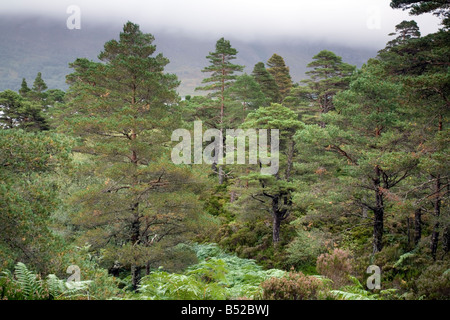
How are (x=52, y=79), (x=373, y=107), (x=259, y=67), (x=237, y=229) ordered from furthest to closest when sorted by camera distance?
1. (x=52, y=79)
2. (x=259, y=67)
3. (x=237, y=229)
4. (x=373, y=107)

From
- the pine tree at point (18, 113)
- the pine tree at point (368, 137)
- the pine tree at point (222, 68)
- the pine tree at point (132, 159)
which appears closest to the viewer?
the pine tree at point (368, 137)

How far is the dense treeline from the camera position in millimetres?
6812

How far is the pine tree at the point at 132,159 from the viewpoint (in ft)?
42.1

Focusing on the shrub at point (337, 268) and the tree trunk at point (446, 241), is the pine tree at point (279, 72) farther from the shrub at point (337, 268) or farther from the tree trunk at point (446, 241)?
the shrub at point (337, 268)

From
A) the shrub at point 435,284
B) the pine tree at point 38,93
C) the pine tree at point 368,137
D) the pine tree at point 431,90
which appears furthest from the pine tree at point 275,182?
the pine tree at point 38,93

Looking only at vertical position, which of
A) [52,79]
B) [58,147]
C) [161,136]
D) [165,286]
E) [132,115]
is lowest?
[165,286]

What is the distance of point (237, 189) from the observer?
1964cm

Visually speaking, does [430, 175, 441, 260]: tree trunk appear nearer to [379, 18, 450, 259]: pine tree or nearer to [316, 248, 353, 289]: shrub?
[379, 18, 450, 259]: pine tree

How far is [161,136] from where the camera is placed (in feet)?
46.8

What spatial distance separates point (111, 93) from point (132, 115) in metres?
1.60

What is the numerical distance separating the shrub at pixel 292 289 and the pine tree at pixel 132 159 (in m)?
8.43

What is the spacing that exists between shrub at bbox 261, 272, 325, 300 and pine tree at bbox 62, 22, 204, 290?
332 inches

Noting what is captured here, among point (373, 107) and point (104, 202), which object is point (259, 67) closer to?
point (373, 107)
